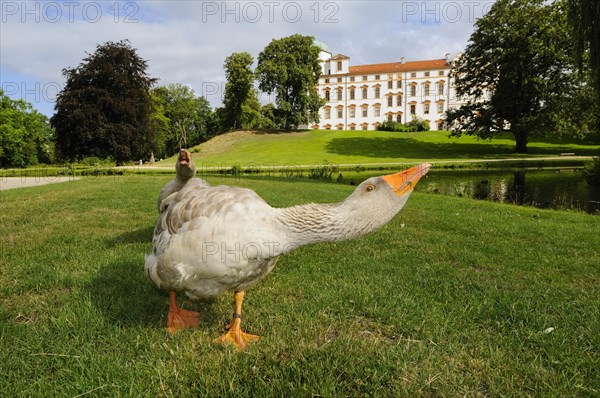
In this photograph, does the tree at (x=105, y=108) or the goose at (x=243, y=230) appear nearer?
the goose at (x=243, y=230)

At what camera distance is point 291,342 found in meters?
3.33

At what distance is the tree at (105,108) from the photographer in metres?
34.7

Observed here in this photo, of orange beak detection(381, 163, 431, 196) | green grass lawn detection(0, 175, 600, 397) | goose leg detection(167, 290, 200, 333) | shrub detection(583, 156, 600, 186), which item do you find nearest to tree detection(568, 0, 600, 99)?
green grass lawn detection(0, 175, 600, 397)

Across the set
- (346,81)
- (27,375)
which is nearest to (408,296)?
(27,375)

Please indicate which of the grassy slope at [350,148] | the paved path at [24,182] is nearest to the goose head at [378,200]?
the paved path at [24,182]

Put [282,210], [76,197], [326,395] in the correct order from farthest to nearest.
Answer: [76,197] < [282,210] < [326,395]

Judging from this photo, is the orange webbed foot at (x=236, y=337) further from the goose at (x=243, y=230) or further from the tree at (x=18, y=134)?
the tree at (x=18, y=134)

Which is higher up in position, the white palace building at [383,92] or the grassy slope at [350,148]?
the white palace building at [383,92]

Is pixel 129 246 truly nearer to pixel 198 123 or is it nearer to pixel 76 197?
pixel 76 197

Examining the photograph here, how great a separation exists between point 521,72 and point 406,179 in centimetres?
5369

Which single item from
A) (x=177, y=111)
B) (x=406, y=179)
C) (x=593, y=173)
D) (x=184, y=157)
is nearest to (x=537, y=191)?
(x=593, y=173)

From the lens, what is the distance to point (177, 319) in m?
3.70

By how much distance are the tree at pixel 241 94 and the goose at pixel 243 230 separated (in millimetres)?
71621

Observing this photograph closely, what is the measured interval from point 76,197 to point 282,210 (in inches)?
515
